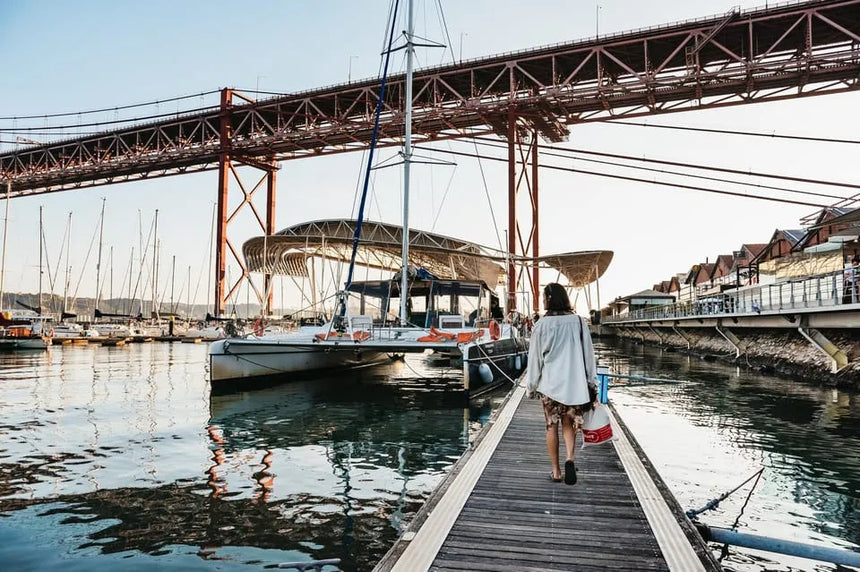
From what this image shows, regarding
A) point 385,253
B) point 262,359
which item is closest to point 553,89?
point 385,253

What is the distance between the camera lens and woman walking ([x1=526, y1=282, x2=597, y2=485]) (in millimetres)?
5375

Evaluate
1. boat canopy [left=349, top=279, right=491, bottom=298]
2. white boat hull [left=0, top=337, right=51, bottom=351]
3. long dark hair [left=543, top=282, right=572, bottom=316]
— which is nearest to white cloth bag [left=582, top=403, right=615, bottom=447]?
long dark hair [left=543, top=282, right=572, bottom=316]

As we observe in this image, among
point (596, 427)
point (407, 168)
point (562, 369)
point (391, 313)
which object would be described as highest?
point (407, 168)

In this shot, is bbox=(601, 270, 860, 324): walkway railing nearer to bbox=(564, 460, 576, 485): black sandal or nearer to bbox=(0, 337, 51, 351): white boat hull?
bbox=(564, 460, 576, 485): black sandal

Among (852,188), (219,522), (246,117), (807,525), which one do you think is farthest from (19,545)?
(246,117)

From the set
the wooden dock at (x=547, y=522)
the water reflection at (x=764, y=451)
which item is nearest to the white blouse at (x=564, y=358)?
the wooden dock at (x=547, y=522)

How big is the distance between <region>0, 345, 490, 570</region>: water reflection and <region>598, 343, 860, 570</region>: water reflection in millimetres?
3673

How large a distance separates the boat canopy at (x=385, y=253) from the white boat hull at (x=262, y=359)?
6.14 metres

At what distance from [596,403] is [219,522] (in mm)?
4243

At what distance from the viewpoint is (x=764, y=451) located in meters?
10.1

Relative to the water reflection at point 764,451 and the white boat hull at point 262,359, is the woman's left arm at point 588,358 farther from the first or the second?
the white boat hull at point 262,359

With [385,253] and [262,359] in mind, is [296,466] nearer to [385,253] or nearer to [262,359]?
[262,359]

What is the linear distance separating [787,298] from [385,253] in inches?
732

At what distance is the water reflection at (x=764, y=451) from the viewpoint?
650 cm
